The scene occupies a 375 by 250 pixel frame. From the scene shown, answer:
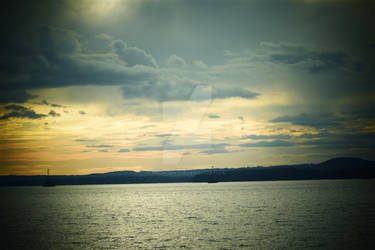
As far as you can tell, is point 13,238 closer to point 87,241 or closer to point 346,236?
point 87,241

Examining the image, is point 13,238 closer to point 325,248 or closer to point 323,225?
point 325,248

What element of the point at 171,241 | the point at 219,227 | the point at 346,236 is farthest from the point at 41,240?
the point at 346,236

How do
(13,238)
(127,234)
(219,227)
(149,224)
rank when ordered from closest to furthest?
1. (13,238)
2. (127,234)
3. (219,227)
4. (149,224)

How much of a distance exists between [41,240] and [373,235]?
4380 cm

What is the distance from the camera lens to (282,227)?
54562 mm

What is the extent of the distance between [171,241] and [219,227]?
1333 cm

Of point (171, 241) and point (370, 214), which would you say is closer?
point (171, 241)

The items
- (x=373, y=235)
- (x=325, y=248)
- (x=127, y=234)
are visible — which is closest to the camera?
(x=325, y=248)

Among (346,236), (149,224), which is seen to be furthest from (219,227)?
(346,236)

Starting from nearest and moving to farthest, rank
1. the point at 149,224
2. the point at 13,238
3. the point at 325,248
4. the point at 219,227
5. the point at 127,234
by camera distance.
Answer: the point at 325,248 → the point at 13,238 → the point at 127,234 → the point at 219,227 → the point at 149,224

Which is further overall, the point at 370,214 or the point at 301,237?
the point at 370,214

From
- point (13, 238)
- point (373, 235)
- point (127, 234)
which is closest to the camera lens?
point (373, 235)

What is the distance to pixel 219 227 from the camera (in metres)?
57.1

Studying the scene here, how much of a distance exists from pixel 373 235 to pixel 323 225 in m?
10.5
